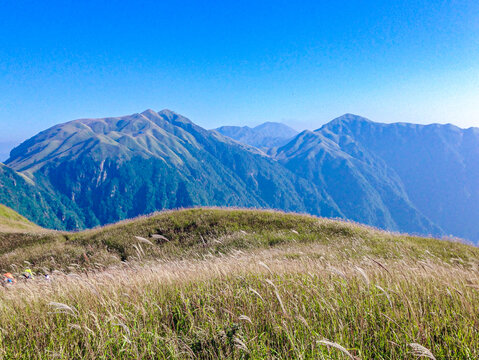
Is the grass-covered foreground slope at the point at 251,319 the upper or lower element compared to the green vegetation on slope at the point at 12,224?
upper

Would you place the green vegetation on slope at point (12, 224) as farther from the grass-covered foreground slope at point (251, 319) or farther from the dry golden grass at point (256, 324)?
the dry golden grass at point (256, 324)

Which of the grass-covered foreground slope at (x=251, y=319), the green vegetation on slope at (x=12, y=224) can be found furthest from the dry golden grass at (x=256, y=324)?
the green vegetation on slope at (x=12, y=224)

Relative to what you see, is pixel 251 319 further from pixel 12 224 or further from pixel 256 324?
pixel 12 224

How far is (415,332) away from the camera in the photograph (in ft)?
9.34

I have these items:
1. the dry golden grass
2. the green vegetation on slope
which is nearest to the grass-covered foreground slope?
the dry golden grass

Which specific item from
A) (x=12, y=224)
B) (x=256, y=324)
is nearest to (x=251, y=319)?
(x=256, y=324)

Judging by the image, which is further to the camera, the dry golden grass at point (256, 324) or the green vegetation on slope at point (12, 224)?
the green vegetation on slope at point (12, 224)

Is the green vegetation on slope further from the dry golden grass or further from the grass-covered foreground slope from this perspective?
the dry golden grass

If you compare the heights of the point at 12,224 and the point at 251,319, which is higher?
the point at 251,319

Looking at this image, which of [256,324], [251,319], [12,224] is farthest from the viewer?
[12,224]

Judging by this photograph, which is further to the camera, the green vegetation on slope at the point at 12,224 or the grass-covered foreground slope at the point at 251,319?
the green vegetation on slope at the point at 12,224

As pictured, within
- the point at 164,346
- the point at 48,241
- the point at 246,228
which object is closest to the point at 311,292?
the point at 164,346

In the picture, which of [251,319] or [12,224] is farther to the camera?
[12,224]

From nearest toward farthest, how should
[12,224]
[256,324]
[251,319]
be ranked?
[256,324] < [251,319] < [12,224]
